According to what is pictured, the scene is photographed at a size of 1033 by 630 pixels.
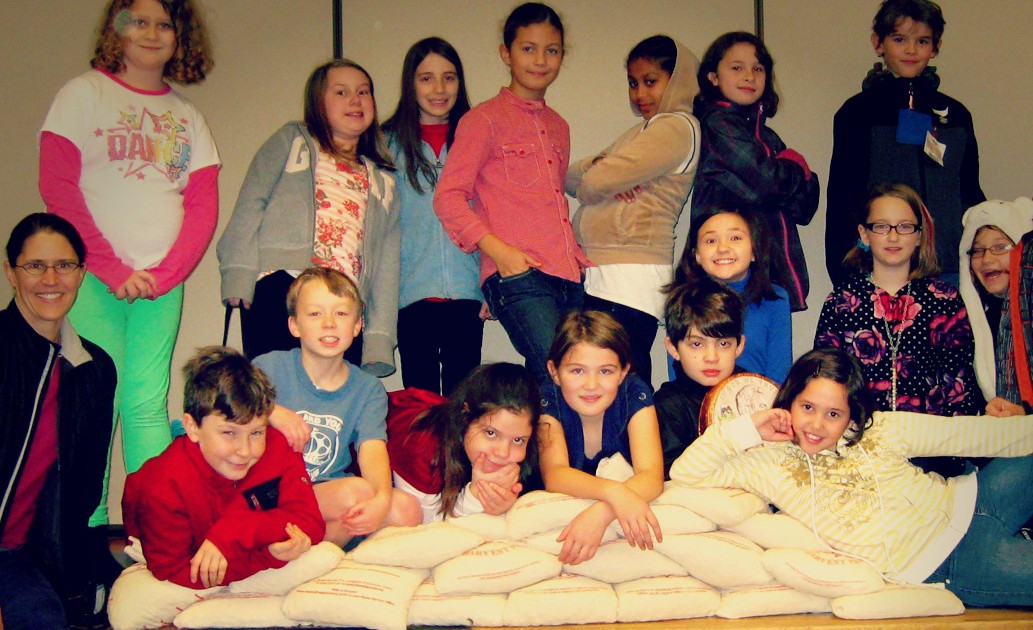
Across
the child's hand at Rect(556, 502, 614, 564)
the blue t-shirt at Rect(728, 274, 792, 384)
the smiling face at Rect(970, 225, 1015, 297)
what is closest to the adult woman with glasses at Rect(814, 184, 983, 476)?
the blue t-shirt at Rect(728, 274, 792, 384)

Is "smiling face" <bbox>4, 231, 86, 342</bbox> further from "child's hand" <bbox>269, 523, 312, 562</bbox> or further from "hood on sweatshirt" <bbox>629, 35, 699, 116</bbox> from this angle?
"hood on sweatshirt" <bbox>629, 35, 699, 116</bbox>

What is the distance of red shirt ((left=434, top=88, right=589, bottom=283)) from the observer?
8.41 feet

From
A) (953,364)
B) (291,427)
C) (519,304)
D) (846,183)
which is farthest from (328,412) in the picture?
(846,183)

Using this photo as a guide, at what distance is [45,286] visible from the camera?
2.22 metres

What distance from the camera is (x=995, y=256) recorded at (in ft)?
8.75

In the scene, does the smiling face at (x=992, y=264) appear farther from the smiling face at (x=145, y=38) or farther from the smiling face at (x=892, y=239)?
the smiling face at (x=145, y=38)

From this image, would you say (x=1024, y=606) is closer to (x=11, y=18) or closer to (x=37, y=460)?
(x=37, y=460)

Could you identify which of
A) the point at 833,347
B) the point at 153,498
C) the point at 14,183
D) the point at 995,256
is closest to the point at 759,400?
the point at 833,347

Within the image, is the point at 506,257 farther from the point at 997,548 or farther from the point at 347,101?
the point at 997,548

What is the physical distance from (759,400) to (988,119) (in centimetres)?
184

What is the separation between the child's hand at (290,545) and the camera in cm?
198

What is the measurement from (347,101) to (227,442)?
114cm

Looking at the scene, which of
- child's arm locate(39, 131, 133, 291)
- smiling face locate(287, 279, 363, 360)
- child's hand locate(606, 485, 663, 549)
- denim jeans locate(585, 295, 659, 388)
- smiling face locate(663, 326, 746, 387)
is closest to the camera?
child's hand locate(606, 485, 663, 549)

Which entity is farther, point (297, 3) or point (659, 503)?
point (297, 3)
